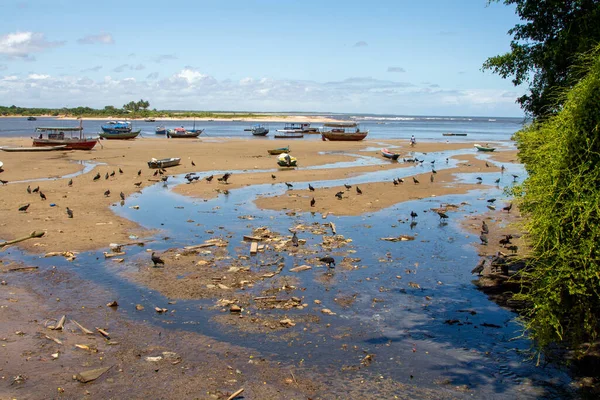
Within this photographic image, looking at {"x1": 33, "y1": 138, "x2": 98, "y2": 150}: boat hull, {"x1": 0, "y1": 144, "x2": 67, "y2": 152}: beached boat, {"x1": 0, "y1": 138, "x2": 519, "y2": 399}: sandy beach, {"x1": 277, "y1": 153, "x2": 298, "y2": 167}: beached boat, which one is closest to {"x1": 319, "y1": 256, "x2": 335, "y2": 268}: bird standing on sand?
{"x1": 0, "y1": 138, "x2": 519, "y2": 399}: sandy beach

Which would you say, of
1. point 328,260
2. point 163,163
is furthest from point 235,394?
point 163,163

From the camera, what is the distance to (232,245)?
1742cm

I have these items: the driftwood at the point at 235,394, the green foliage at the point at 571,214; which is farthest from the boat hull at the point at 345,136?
the driftwood at the point at 235,394

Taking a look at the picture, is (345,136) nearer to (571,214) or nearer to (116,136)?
(116,136)

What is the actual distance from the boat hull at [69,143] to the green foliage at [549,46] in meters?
47.1

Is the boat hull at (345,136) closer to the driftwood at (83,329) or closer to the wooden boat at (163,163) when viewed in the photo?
the wooden boat at (163,163)

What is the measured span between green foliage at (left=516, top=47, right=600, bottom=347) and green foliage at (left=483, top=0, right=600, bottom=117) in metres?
2.28

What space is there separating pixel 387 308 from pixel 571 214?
5.69 metres

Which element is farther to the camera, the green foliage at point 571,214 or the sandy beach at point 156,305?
the sandy beach at point 156,305

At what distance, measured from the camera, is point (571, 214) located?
744 centimetres

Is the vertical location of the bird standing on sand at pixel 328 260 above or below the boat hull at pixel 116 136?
below

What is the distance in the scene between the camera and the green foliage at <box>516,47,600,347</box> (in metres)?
7.40

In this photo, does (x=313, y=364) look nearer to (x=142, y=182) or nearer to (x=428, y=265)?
(x=428, y=265)

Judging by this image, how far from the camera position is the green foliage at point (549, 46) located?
10117 millimetres
